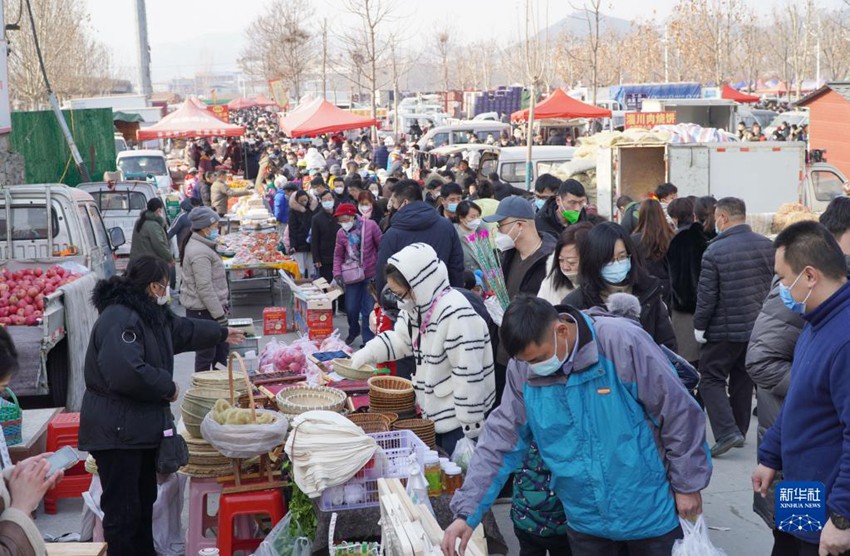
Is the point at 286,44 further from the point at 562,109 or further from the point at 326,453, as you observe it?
the point at 326,453

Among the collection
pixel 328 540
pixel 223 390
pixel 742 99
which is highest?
pixel 742 99

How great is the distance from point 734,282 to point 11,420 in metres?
5.54

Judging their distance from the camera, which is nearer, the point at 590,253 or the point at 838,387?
the point at 838,387

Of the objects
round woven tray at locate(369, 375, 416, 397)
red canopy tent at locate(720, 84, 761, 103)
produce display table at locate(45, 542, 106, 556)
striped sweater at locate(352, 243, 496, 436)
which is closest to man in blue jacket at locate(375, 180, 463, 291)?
round woven tray at locate(369, 375, 416, 397)

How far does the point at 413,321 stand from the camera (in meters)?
6.33

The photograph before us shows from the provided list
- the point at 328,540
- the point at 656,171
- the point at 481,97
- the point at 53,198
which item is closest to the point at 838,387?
the point at 328,540

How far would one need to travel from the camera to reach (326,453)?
5.46 m

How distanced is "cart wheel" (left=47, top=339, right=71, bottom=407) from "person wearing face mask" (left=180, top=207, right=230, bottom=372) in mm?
1217

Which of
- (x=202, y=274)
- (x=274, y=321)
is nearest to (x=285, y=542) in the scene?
(x=202, y=274)

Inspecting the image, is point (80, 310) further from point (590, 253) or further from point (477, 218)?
point (590, 253)

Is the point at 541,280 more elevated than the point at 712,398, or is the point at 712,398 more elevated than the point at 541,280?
the point at 541,280

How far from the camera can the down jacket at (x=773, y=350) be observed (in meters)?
4.67

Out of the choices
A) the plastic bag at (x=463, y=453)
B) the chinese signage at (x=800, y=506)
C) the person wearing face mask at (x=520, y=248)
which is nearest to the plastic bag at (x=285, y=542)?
the plastic bag at (x=463, y=453)

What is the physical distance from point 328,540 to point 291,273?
31.1ft
